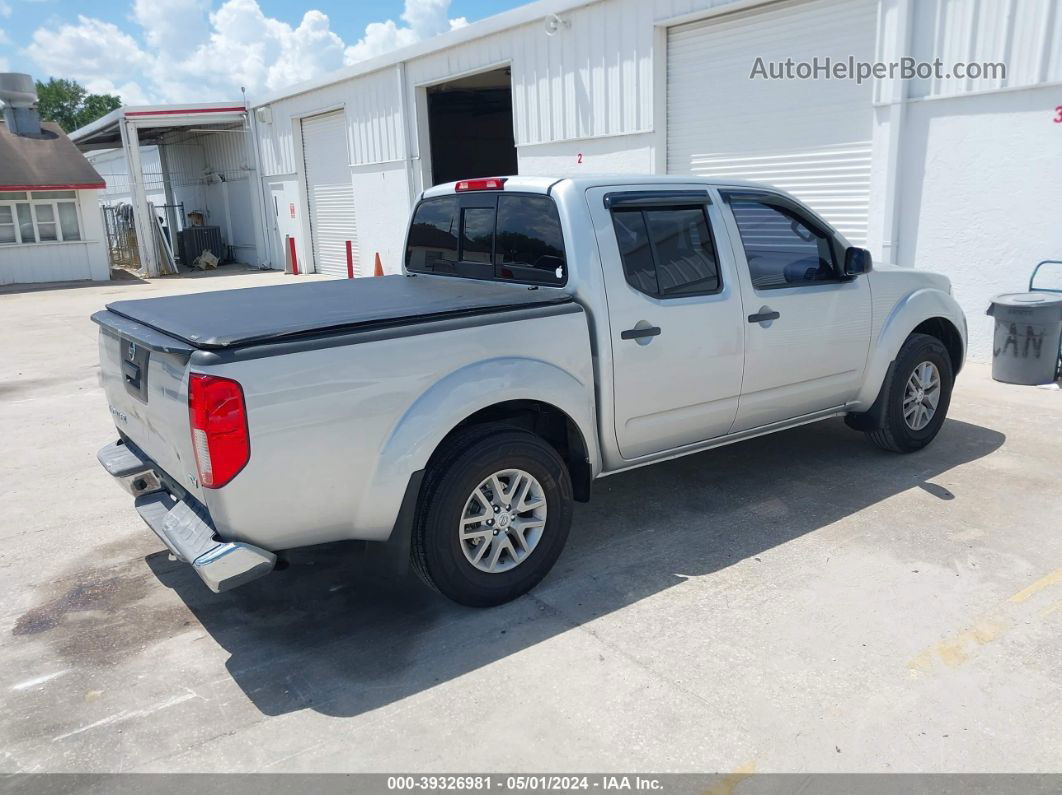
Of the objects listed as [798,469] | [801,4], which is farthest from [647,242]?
[801,4]

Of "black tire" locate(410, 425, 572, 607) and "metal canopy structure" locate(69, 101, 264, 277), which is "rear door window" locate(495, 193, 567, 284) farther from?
"metal canopy structure" locate(69, 101, 264, 277)

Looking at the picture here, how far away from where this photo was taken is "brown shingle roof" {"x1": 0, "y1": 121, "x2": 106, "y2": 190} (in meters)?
22.4

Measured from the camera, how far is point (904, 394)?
565 cm

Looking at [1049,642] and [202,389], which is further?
[1049,642]

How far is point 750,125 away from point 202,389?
9.29m

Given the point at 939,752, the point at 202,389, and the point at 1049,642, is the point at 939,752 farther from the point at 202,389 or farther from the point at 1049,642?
the point at 202,389

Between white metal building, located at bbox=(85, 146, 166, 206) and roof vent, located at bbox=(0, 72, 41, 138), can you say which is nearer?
roof vent, located at bbox=(0, 72, 41, 138)

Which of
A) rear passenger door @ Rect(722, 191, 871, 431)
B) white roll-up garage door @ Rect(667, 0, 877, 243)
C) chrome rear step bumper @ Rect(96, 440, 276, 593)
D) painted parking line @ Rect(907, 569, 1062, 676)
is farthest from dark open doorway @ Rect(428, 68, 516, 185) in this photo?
painted parking line @ Rect(907, 569, 1062, 676)

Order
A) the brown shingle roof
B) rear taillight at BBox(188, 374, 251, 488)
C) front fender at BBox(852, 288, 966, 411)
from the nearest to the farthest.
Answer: rear taillight at BBox(188, 374, 251, 488) → front fender at BBox(852, 288, 966, 411) → the brown shingle roof

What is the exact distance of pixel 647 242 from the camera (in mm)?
4375

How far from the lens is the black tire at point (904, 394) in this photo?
5.55m

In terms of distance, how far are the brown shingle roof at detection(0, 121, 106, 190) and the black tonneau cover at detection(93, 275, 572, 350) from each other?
21.8 m

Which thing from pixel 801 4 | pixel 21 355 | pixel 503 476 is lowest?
pixel 21 355

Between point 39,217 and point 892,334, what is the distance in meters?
24.6
